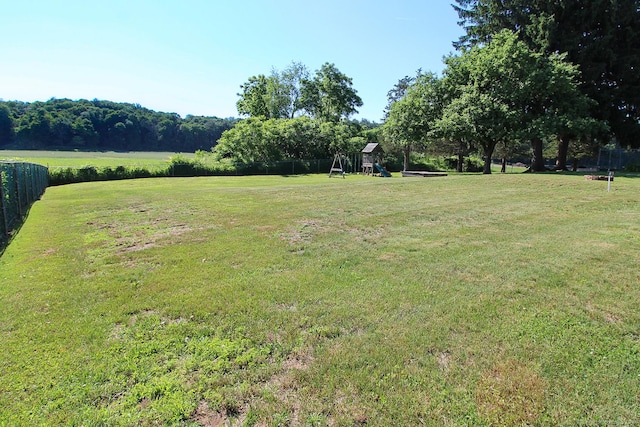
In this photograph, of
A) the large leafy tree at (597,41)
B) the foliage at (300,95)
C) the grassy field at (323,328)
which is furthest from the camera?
the foliage at (300,95)

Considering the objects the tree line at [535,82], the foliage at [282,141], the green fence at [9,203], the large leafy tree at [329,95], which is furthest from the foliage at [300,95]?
the green fence at [9,203]

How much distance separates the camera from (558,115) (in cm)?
2311

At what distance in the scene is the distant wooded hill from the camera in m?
74.0

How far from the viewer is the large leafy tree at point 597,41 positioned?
935 inches

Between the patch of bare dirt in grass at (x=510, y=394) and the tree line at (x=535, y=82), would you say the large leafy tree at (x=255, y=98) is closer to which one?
the tree line at (x=535, y=82)

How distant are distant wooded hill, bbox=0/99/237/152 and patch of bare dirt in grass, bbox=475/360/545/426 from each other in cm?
9237

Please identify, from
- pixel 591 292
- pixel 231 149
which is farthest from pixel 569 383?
pixel 231 149

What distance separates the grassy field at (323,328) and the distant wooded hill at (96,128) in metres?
85.9

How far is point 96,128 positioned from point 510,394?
96.5 meters

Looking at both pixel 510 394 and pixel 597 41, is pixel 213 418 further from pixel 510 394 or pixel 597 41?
pixel 597 41

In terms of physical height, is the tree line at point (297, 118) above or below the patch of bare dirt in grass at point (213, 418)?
above

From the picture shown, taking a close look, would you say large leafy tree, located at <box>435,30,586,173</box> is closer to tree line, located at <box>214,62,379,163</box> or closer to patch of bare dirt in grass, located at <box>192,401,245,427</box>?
tree line, located at <box>214,62,379,163</box>

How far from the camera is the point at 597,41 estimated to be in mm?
23984

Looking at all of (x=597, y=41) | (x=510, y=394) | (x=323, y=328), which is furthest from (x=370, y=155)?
(x=510, y=394)
